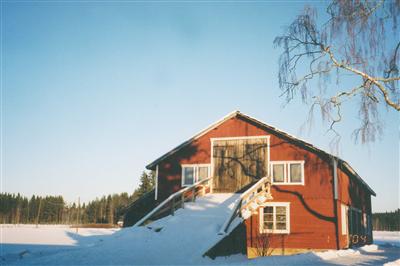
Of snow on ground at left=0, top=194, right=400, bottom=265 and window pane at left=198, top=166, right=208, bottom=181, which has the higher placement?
window pane at left=198, top=166, right=208, bottom=181

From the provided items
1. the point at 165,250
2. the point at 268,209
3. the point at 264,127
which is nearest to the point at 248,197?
the point at 268,209

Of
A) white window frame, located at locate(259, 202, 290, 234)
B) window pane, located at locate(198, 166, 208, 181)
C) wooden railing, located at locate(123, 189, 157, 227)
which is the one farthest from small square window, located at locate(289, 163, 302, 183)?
wooden railing, located at locate(123, 189, 157, 227)

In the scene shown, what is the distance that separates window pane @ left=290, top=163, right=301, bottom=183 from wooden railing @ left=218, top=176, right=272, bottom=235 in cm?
130

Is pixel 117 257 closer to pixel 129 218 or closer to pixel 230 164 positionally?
pixel 230 164

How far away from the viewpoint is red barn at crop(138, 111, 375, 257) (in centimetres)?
1875

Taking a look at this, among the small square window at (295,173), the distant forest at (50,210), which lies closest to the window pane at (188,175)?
the small square window at (295,173)

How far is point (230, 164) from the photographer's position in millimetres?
21594

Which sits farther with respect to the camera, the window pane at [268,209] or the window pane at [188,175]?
the window pane at [188,175]

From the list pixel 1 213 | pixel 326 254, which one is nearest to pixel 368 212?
pixel 326 254

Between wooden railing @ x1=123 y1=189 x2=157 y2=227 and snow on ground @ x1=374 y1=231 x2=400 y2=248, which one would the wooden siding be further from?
snow on ground @ x1=374 y1=231 x2=400 y2=248

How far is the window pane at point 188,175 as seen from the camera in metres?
22.2

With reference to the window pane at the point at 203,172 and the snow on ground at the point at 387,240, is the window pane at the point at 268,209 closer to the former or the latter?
the window pane at the point at 203,172

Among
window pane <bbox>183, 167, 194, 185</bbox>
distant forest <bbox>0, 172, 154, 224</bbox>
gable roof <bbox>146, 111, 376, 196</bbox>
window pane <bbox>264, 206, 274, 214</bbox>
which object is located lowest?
distant forest <bbox>0, 172, 154, 224</bbox>

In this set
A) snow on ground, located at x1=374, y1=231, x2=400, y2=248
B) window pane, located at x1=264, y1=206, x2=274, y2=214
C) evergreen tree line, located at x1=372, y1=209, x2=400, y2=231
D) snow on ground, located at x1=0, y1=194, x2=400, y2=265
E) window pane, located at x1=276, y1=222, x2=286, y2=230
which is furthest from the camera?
evergreen tree line, located at x1=372, y1=209, x2=400, y2=231
